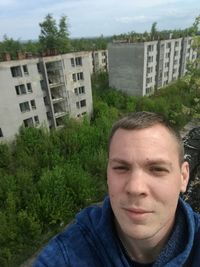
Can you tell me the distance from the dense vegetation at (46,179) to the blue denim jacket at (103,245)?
1057 centimetres

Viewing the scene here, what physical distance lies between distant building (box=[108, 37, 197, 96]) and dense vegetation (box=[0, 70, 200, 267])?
323 inches

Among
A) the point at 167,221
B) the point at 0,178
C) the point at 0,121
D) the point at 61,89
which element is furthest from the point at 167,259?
the point at 61,89

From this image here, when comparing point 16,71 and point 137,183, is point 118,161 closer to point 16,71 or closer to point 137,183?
point 137,183

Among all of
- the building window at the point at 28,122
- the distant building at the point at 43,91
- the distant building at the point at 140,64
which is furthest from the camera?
the distant building at the point at 140,64

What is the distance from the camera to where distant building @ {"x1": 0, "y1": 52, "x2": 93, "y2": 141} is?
17.6m

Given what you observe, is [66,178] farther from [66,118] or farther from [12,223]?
[66,118]

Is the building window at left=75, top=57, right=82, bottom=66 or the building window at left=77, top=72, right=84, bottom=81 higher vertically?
the building window at left=75, top=57, right=82, bottom=66

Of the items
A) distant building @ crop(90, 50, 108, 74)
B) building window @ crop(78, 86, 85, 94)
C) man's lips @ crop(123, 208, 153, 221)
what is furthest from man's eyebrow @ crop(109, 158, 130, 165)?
distant building @ crop(90, 50, 108, 74)

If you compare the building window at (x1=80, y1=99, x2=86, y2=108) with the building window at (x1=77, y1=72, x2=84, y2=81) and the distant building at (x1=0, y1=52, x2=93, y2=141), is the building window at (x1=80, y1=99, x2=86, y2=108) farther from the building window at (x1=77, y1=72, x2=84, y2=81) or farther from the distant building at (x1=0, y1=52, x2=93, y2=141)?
the building window at (x1=77, y1=72, x2=84, y2=81)

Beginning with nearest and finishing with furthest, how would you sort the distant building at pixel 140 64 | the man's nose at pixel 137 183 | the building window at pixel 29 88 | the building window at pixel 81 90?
the man's nose at pixel 137 183 → the building window at pixel 29 88 → the building window at pixel 81 90 → the distant building at pixel 140 64

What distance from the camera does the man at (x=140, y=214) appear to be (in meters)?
1.67

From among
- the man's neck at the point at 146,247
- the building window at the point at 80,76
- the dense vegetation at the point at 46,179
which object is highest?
the man's neck at the point at 146,247

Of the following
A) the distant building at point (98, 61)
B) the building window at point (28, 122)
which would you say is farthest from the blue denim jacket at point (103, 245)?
the distant building at point (98, 61)

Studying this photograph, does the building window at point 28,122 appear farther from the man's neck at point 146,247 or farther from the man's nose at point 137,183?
the man's nose at point 137,183
